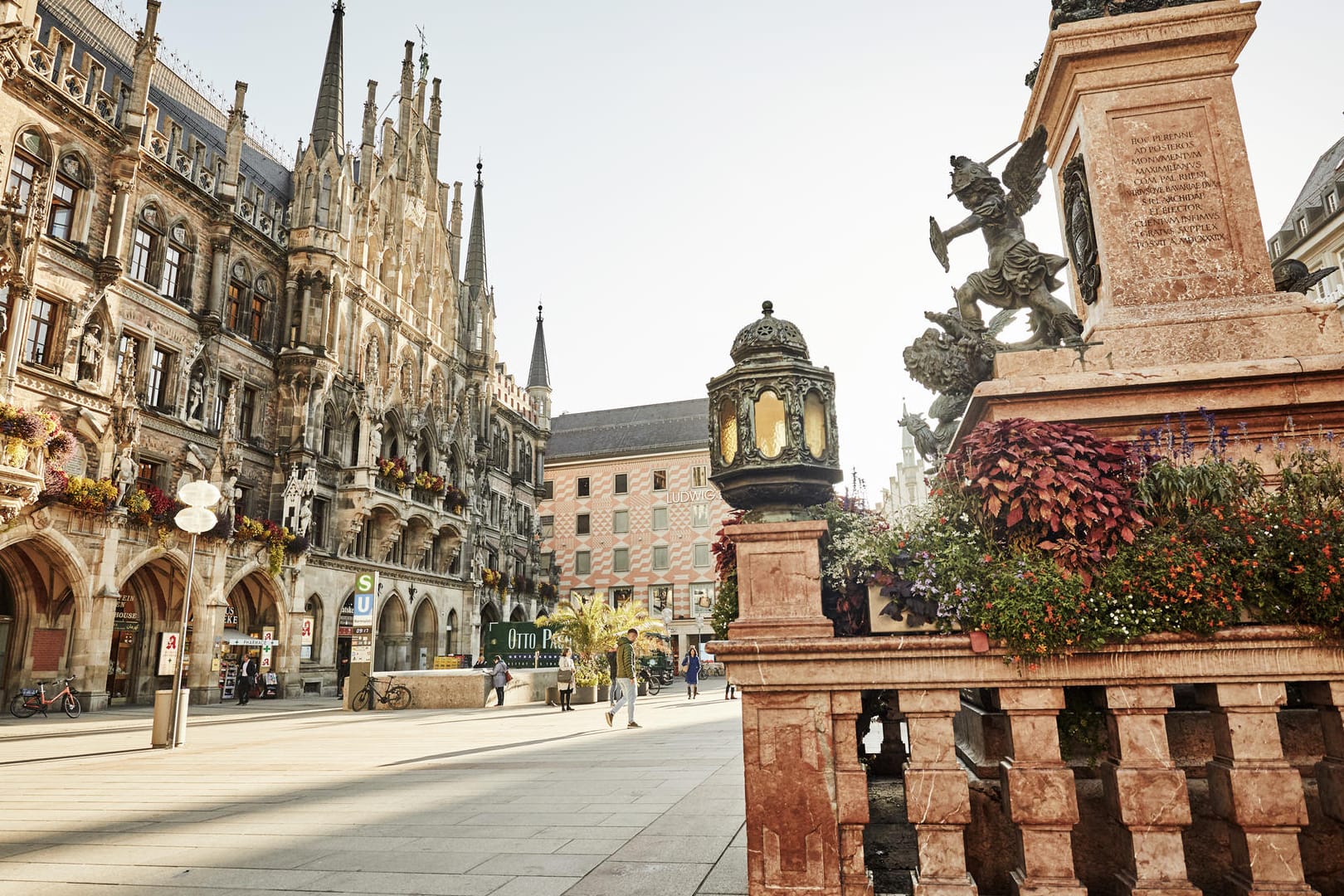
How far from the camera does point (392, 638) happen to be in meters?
38.1

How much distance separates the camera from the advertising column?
23.0 meters

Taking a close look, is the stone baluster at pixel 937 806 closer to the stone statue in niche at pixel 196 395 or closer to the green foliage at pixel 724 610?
the green foliage at pixel 724 610

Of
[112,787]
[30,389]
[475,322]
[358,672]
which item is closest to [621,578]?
[475,322]

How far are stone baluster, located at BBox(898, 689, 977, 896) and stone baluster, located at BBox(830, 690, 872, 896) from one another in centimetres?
20

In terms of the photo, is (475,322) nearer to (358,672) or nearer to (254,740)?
(358,672)

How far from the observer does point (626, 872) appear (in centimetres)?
469

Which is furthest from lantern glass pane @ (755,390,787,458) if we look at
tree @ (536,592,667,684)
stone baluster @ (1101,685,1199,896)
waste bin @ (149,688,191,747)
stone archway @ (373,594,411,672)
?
stone archway @ (373,594,411,672)

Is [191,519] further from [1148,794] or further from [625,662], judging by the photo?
[1148,794]

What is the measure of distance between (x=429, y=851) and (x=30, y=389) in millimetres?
22536

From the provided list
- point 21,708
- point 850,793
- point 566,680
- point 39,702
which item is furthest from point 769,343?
point 21,708

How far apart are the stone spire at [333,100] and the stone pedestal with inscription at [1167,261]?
3596 cm

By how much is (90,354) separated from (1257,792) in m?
28.1

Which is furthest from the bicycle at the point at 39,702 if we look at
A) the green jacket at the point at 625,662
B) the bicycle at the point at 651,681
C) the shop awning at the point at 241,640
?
the bicycle at the point at 651,681

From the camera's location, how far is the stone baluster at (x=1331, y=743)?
321 centimetres
